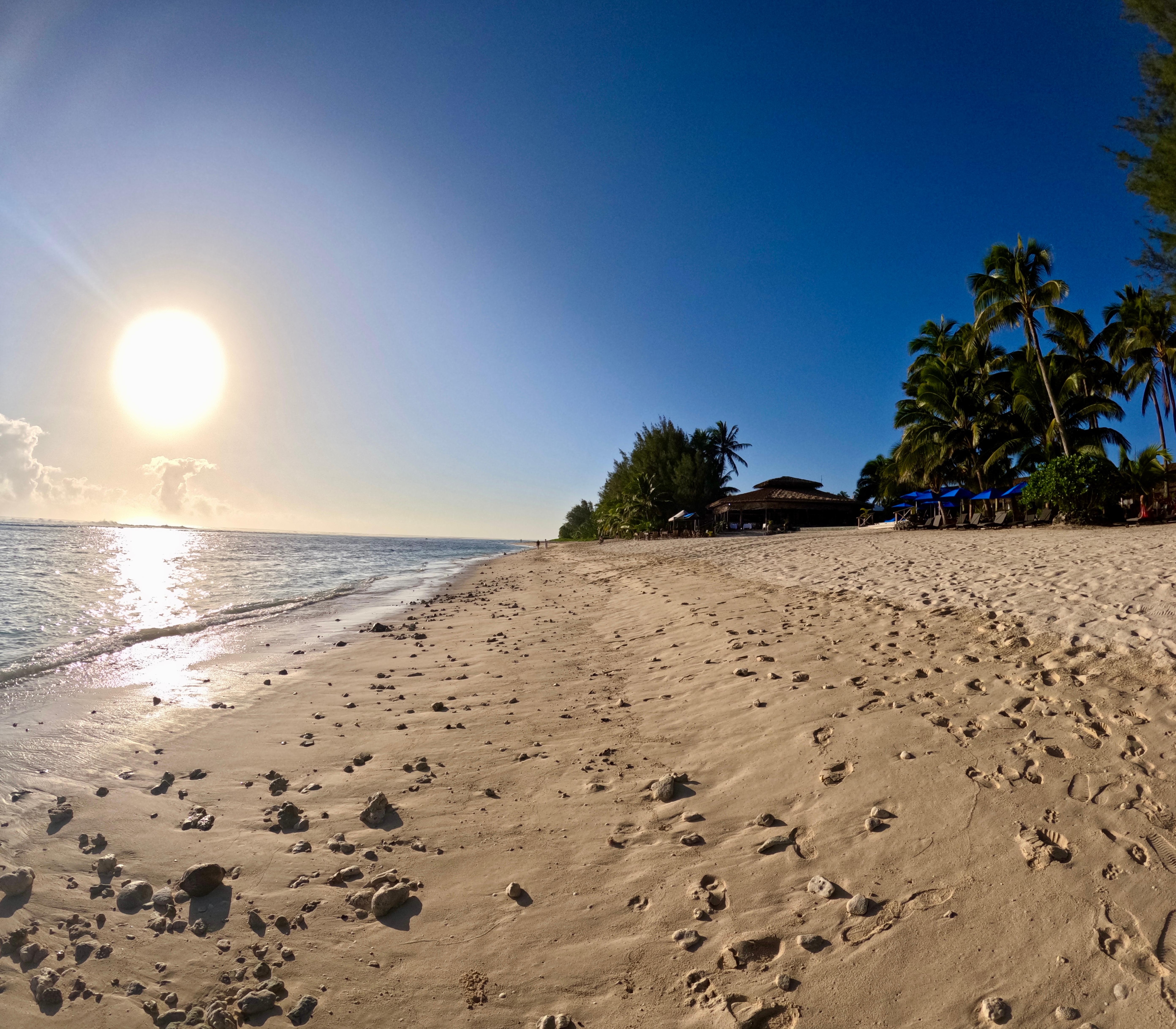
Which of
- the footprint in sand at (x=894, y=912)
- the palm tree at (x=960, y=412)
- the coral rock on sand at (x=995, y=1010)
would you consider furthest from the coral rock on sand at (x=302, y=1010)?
the palm tree at (x=960, y=412)

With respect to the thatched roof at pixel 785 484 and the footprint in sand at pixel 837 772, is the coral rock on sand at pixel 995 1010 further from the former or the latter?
the thatched roof at pixel 785 484

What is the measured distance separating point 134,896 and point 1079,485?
27882mm

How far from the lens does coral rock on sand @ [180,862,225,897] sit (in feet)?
11.2

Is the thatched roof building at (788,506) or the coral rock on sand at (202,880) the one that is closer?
the coral rock on sand at (202,880)

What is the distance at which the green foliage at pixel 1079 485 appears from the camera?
2184 cm

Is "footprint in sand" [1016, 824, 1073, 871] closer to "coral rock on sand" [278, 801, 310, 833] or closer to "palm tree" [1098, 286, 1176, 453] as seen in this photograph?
"coral rock on sand" [278, 801, 310, 833]

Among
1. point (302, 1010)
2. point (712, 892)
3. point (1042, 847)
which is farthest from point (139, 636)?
point (1042, 847)

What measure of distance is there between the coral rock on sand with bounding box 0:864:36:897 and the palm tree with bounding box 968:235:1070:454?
116 ft

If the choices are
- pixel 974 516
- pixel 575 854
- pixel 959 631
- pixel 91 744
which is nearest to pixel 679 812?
pixel 575 854

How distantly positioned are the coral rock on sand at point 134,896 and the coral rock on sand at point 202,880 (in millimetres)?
164

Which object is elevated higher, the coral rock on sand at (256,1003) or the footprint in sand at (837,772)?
the footprint in sand at (837,772)

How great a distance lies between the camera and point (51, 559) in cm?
3500

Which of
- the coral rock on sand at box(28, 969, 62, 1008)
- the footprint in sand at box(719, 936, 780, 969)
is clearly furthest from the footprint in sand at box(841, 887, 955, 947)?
the coral rock on sand at box(28, 969, 62, 1008)

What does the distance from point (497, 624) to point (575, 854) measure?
877 cm
